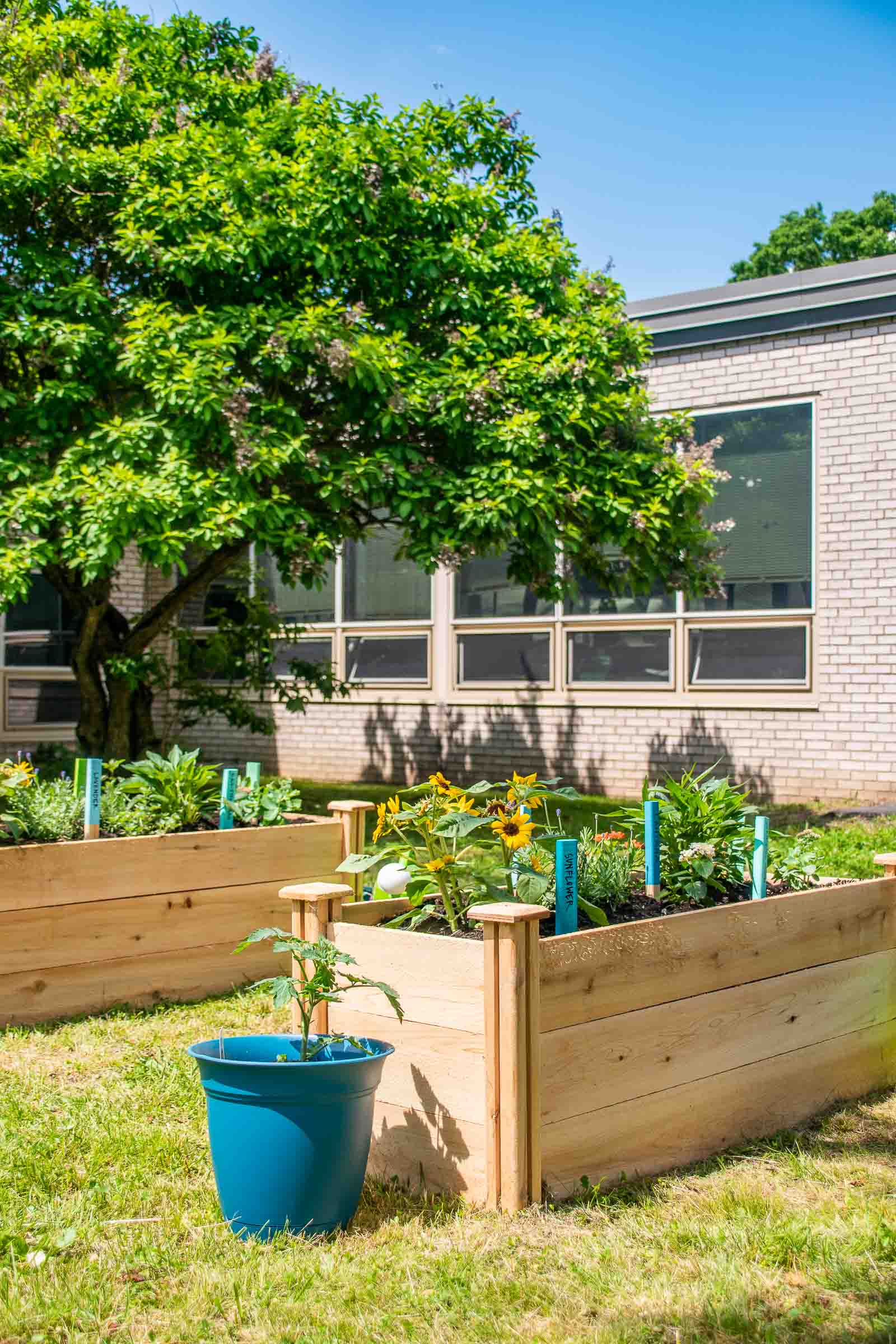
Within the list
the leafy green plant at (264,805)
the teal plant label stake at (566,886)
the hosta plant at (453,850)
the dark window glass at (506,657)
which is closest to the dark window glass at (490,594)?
the dark window glass at (506,657)

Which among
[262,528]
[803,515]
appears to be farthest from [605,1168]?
[803,515]

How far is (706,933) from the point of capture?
383cm

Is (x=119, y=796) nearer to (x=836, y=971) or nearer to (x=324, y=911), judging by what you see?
(x=324, y=911)

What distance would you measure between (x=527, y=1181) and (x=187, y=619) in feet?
44.4

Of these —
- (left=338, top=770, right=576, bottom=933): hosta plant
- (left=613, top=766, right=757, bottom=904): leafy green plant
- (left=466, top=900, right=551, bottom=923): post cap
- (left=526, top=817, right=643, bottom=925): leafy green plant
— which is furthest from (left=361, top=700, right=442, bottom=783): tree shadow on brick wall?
(left=466, top=900, right=551, bottom=923): post cap

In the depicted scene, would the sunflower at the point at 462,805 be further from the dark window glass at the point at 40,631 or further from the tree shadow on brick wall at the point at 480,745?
the dark window glass at the point at 40,631

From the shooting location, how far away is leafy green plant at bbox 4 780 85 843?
5.45m

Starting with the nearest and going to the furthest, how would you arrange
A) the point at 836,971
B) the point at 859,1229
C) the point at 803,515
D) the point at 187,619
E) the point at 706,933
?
the point at 859,1229
the point at 706,933
the point at 836,971
the point at 803,515
the point at 187,619

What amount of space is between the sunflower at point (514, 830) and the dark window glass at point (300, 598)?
10.9 m

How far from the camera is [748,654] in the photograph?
11891mm

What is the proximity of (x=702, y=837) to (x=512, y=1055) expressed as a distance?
4.91ft

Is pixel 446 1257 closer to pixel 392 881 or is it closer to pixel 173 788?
pixel 392 881

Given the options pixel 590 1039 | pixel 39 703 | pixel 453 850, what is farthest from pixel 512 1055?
pixel 39 703

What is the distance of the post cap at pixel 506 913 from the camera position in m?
3.22
